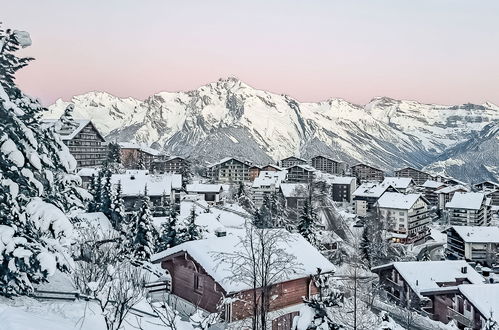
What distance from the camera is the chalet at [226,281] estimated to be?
17.9 m

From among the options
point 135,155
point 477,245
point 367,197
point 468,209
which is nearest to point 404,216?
point 468,209

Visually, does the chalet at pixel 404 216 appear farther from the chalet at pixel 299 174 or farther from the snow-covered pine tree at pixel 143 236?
the snow-covered pine tree at pixel 143 236

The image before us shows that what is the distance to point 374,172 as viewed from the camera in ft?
431

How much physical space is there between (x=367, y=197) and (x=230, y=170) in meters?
43.7

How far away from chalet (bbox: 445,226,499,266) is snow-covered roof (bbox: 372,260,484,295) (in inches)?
895

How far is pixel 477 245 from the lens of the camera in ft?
200

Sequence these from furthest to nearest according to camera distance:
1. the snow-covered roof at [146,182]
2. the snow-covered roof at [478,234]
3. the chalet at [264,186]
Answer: the chalet at [264,186] → the snow-covered roof at [478,234] → the snow-covered roof at [146,182]

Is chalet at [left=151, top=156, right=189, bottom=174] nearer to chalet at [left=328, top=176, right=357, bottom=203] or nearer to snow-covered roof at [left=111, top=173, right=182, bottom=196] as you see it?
chalet at [left=328, top=176, right=357, bottom=203]

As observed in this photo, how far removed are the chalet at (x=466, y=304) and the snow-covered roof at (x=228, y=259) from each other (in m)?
14.0

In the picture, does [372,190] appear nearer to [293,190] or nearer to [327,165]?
[293,190]

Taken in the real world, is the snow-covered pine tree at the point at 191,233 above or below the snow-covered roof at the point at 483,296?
above

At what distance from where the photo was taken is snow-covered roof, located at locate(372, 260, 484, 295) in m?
37.6

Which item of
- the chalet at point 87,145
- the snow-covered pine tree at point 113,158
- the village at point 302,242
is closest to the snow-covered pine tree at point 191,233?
the village at point 302,242

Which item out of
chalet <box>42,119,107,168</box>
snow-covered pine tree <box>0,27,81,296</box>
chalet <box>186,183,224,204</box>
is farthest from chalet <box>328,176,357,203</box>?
snow-covered pine tree <box>0,27,81,296</box>
